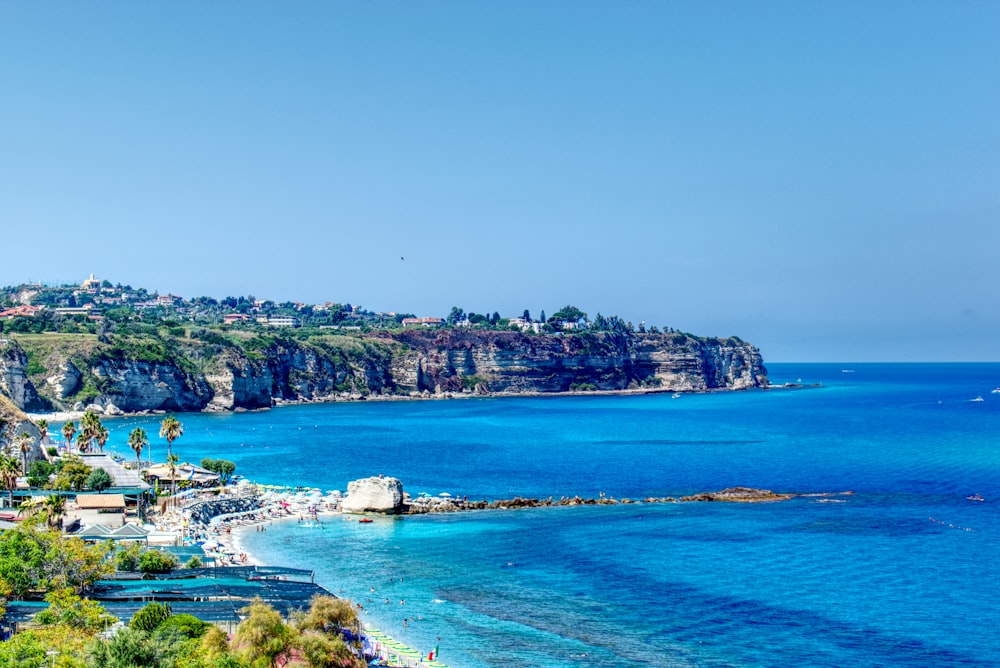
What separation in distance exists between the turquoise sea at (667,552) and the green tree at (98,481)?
972 centimetres

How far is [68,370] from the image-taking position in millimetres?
145125

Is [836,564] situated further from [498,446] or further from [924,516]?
[498,446]

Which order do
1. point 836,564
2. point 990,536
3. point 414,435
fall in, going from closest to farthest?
point 836,564 < point 990,536 < point 414,435

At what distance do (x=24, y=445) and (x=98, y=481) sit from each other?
8.89 metres

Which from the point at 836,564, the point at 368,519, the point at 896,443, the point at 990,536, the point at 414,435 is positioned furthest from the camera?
the point at 414,435

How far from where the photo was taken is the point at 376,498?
64.3 metres

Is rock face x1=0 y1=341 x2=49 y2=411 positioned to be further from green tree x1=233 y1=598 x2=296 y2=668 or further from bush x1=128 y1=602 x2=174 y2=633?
green tree x1=233 y1=598 x2=296 y2=668

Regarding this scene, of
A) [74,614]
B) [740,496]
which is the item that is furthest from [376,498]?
[74,614]

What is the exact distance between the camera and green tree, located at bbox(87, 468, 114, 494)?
2287 inches

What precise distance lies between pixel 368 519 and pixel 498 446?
1960 inches

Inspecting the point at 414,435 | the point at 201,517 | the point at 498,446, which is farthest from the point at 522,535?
the point at 414,435

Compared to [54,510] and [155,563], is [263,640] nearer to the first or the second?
[155,563]

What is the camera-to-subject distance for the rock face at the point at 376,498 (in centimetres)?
6412

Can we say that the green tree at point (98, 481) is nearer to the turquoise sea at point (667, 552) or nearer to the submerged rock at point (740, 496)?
the turquoise sea at point (667, 552)
